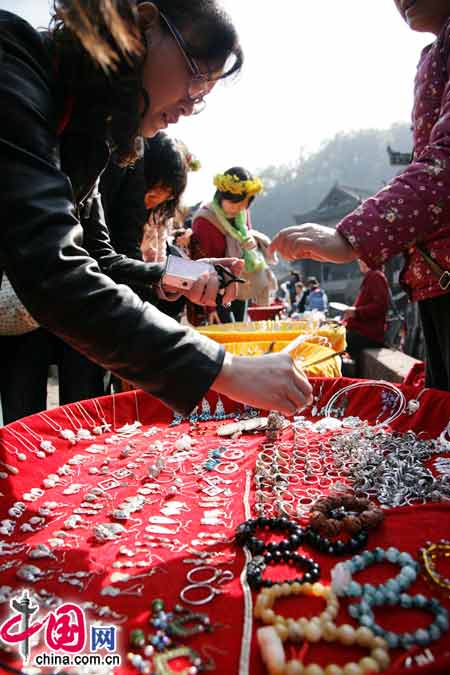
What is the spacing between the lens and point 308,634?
721 mm

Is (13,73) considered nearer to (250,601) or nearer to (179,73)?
(179,73)

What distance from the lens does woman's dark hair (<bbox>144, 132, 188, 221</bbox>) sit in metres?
2.24

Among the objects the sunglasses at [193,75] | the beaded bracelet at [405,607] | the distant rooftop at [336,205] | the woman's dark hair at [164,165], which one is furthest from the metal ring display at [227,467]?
the distant rooftop at [336,205]

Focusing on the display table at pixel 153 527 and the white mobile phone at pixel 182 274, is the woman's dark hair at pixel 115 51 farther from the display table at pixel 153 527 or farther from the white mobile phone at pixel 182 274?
the display table at pixel 153 527

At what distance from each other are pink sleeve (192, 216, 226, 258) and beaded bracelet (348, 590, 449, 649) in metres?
3.55

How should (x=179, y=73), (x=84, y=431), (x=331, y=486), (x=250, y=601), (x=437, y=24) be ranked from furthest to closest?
(x=84, y=431)
(x=437, y=24)
(x=331, y=486)
(x=179, y=73)
(x=250, y=601)

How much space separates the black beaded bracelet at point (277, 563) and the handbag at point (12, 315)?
3.86 feet

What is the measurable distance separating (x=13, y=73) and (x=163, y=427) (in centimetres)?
120

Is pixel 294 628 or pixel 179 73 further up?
pixel 179 73

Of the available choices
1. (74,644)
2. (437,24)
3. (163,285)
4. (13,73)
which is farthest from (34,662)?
(437,24)

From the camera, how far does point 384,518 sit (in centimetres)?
103

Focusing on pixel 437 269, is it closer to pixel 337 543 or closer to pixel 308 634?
pixel 337 543

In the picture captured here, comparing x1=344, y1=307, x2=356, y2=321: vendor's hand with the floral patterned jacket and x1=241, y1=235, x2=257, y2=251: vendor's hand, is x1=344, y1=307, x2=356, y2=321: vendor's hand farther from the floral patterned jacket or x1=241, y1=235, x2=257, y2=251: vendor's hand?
the floral patterned jacket

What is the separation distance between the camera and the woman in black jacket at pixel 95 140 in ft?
2.90
